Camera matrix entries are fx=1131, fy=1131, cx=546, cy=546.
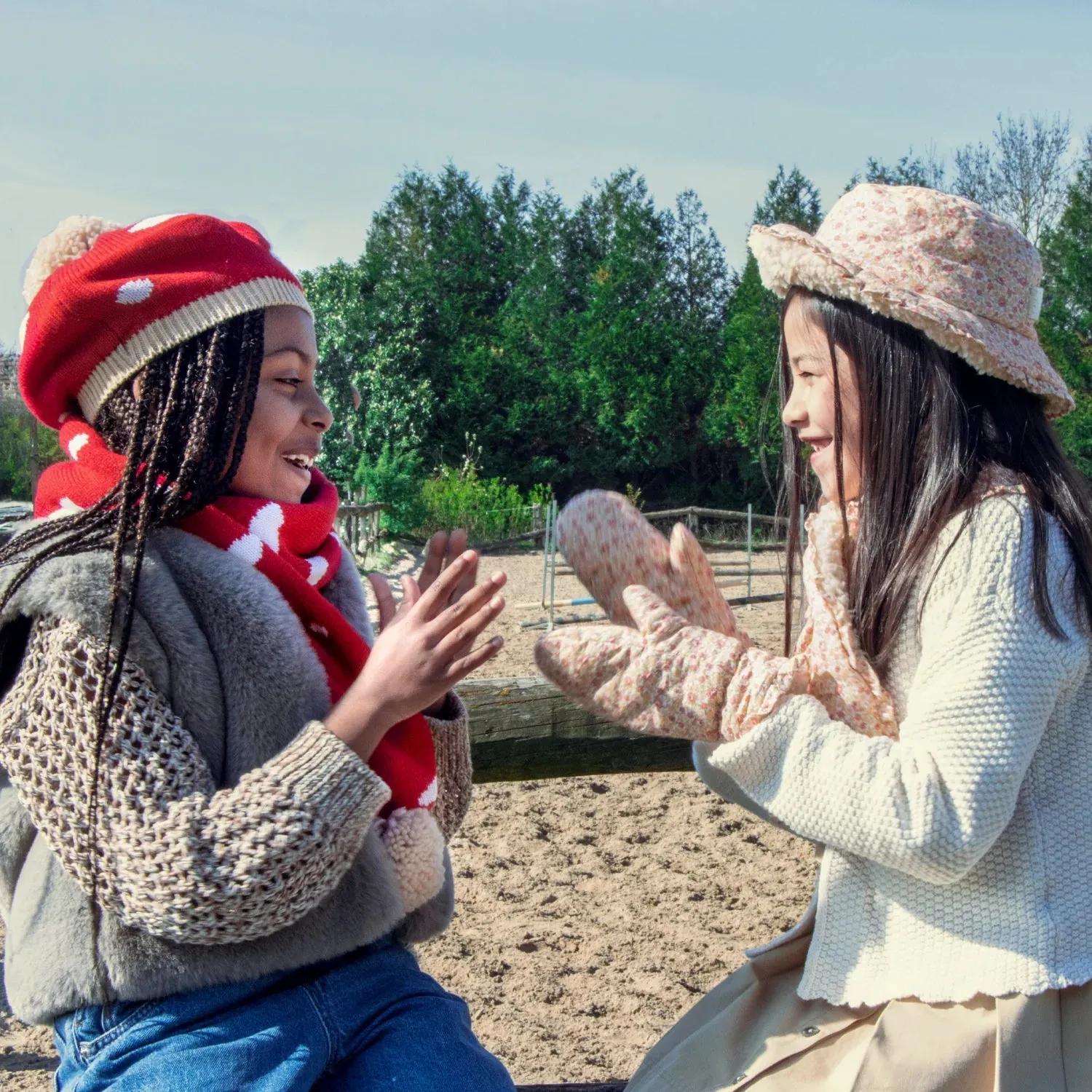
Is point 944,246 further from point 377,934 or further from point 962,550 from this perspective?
point 377,934

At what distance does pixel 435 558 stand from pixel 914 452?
2.22 feet

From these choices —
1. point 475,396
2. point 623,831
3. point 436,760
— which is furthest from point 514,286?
point 436,760

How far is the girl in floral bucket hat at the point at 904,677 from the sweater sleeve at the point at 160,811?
386 mm

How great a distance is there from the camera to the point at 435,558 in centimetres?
163

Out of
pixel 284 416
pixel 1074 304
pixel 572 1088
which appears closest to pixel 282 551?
pixel 284 416

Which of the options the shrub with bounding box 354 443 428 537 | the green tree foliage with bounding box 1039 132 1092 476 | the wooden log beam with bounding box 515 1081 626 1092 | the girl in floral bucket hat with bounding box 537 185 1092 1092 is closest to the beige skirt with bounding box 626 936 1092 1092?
the girl in floral bucket hat with bounding box 537 185 1092 1092

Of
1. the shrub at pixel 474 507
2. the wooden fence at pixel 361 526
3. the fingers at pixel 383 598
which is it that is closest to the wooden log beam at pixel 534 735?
the fingers at pixel 383 598

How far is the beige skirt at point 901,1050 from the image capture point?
133 cm

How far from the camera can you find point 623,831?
14.8 feet

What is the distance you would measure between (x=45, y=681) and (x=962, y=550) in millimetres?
1108

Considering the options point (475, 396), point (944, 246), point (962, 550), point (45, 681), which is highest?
point (475, 396)

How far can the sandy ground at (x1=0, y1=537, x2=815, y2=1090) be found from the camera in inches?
116

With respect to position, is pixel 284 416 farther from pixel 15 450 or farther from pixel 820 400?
pixel 15 450

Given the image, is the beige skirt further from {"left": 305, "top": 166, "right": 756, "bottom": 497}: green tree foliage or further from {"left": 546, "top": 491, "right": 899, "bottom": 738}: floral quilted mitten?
{"left": 305, "top": 166, "right": 756, "bottom": 497}: green tree foliage
